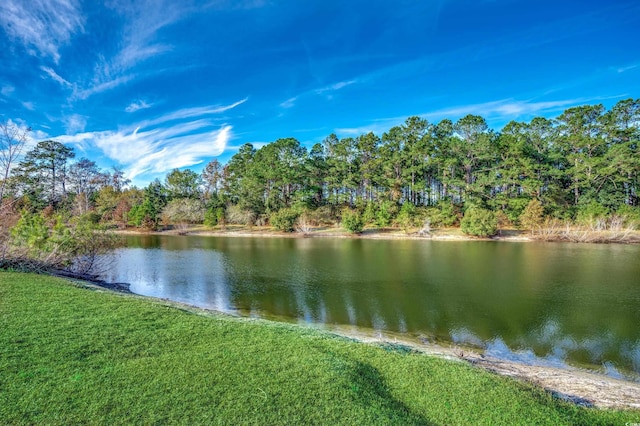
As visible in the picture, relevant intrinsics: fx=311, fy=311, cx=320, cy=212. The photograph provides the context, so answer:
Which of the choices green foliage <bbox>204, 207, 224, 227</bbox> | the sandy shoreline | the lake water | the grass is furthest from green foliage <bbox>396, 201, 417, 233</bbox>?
the grass

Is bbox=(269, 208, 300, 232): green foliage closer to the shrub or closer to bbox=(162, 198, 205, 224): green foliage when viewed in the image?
the shrub

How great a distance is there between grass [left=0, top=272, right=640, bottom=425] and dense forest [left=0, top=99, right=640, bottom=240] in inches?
1423

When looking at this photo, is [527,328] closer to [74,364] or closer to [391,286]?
[391,286]

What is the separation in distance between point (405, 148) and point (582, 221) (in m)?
25.0

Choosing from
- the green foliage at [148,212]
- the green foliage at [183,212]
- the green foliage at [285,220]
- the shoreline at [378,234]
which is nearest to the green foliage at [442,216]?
the shoreline at [378,234]

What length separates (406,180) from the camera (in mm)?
50844

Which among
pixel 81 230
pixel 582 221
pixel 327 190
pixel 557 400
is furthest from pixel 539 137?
pixel 81 230

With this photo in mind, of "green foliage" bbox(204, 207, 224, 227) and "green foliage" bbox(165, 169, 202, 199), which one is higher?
"green foliage" bbox(165, 169, 202, 199)

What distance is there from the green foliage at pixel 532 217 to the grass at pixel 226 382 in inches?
1491

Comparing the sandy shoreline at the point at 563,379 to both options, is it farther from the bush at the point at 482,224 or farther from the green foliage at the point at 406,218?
the green foliage at the point at 406,218

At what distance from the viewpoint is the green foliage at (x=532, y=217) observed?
36.9 meters

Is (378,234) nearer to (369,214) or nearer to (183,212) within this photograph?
(369,214)

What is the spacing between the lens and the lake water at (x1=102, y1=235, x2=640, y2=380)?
9938 mm

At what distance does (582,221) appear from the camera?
3706 centimetres
